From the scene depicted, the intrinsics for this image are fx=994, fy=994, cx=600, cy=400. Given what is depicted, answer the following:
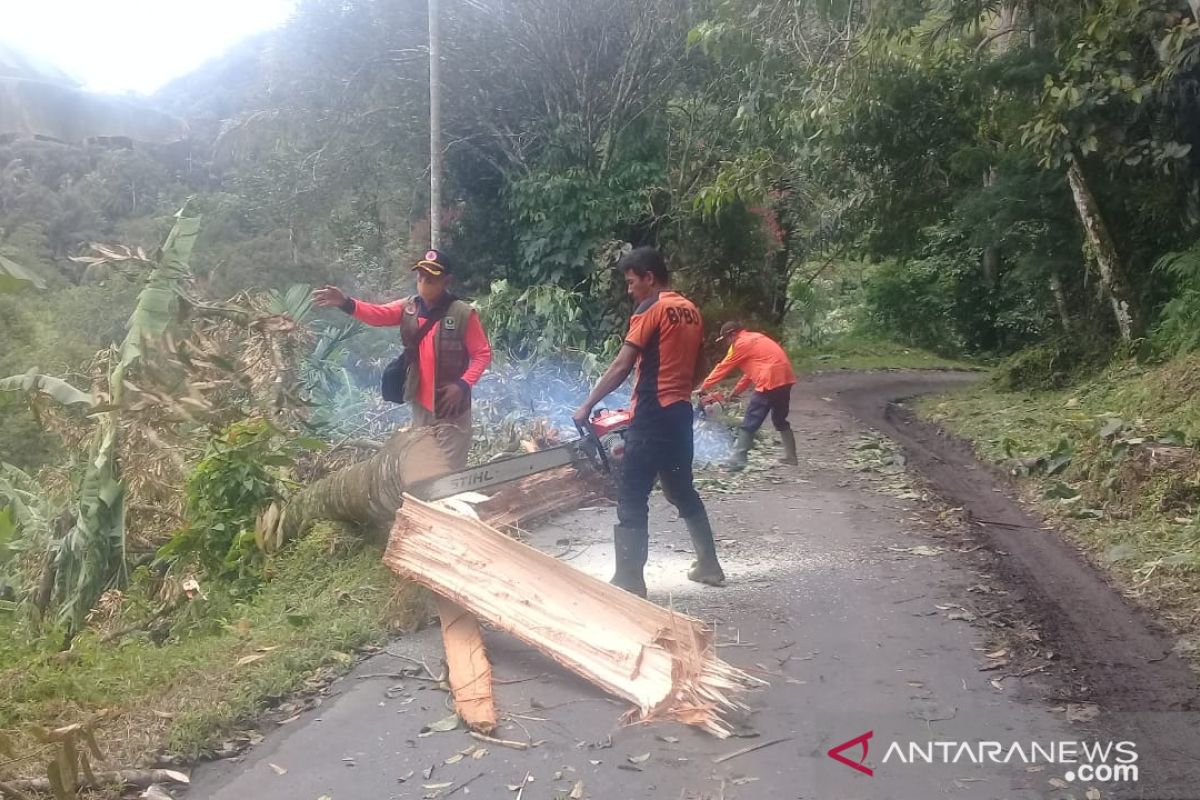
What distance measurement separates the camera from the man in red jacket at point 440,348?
6.36m

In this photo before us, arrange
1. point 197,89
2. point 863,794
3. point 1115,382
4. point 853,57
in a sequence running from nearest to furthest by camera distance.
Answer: point 863,794 → point 853,57 → point 1115,382 → point 197,89

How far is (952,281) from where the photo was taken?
27.5m

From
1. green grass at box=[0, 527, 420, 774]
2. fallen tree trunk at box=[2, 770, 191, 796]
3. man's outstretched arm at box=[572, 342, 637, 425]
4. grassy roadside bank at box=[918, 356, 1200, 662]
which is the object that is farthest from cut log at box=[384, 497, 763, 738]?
grassy roadside bank at box=[918, 356, 1200, 662]

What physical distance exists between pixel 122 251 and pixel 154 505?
2.04 m

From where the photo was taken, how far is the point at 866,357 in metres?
25.3

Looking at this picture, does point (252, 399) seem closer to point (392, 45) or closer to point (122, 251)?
point (122, 251)

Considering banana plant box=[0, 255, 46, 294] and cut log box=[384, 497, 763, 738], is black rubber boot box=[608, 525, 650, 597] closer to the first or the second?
cut log box=[384, 497, 763, 738]

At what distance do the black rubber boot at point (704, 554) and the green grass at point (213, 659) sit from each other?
1716mm

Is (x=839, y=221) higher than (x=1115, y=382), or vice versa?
(x=839, y=221)

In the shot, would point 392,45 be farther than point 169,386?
Yes

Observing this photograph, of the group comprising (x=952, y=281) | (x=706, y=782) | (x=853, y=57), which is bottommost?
(x=952, y=281)

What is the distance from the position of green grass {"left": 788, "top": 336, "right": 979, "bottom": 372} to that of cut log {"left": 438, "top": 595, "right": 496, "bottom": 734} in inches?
715

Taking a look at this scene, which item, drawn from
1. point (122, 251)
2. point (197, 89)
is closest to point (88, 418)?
point (122, 251)

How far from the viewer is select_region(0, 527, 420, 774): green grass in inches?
180
